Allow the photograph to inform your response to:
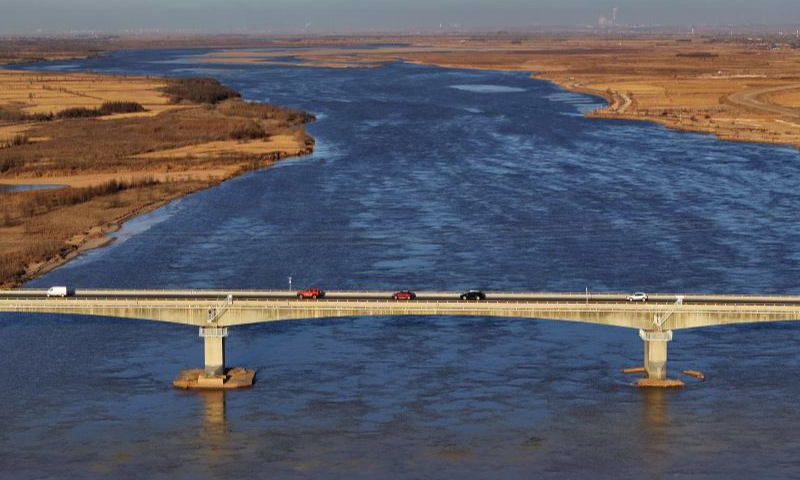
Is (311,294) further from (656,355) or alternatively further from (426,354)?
(656,355)

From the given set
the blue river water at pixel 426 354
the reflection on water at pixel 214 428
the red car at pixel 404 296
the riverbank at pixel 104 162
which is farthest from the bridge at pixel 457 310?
the riverbank at pixel 104 162

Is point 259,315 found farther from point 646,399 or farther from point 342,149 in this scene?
point 342,149

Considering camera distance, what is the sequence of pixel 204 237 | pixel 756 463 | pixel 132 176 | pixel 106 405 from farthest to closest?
pixel 132 176
pixel 204 237
pixel 106 405
pixel 756 463

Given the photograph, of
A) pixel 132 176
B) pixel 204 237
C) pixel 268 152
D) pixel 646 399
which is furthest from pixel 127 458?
pixel 268 152

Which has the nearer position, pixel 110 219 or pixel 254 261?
pixel 254 261

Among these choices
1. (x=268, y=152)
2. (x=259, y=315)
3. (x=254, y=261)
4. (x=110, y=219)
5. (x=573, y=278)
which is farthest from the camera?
(x=268, y=152)

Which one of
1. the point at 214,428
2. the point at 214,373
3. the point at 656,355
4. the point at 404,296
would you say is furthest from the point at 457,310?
the point at 214,428

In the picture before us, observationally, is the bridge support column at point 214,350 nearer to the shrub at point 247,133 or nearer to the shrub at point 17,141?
the shrub at point 17,141
